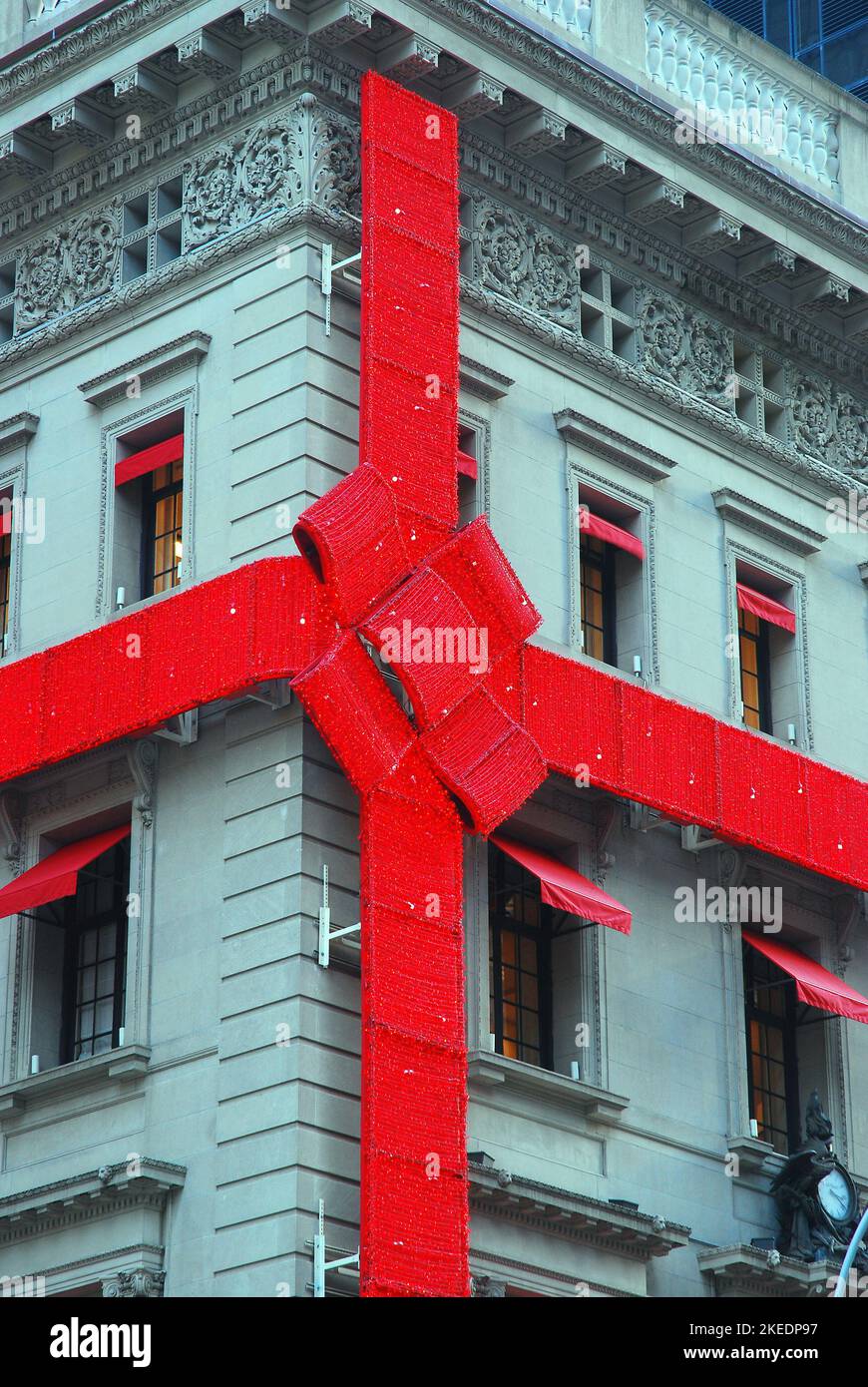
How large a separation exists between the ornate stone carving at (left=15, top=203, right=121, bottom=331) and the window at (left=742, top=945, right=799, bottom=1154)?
39.7 ft

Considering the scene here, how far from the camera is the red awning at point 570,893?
33156 mm

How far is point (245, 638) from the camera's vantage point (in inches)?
1273

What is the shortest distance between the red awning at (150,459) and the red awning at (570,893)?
6116 mm

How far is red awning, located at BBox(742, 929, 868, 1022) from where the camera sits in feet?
118

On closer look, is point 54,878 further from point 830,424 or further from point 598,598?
point 830,424

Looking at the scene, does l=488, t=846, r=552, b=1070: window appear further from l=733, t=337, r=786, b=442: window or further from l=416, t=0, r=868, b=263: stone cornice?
l=416, t=0, r=868, b=263: stone cornice

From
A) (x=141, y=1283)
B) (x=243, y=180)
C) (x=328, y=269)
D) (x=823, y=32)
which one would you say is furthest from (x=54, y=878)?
(x=823, y=32)

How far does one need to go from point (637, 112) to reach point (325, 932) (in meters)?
13.1

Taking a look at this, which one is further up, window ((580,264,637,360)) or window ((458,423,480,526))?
window ((580,264,637,360))

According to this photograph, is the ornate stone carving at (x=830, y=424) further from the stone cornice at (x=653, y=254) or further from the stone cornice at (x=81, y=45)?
the stone cornice at (x=81, y=45)

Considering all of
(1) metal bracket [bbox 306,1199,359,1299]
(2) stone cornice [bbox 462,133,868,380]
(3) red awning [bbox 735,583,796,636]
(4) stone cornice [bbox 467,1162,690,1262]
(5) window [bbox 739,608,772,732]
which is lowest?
(1) metal bracket [bbox 306,1199,359,1299]

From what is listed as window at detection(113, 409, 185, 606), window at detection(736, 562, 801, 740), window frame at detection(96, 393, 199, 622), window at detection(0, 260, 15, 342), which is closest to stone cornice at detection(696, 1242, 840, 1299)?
window at detection(736, 562, 801, 740)

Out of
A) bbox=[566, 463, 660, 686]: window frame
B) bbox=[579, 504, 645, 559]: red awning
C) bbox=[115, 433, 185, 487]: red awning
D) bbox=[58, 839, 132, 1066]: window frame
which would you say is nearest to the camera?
bbox=[58, 839, 132, 1066]: window frame

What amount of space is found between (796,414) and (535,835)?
31.0 ft
